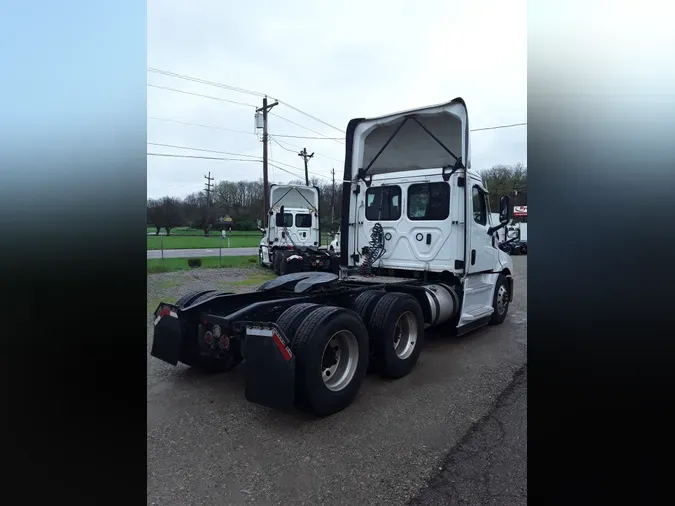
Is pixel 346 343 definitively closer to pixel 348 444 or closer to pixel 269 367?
pixel 269 367

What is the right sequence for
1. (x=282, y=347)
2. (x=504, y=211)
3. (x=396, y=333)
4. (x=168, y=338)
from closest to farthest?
(x=282, y=347)
(x=168, y=338)
(x=396, y=333)
(x=504, y=211)

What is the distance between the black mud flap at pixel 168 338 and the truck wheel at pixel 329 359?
1.45 meters

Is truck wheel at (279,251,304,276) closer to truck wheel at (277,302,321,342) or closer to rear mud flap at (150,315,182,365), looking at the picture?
rear mud flap at (150,315,182,365)

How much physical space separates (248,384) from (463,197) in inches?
167

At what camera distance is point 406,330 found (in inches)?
208

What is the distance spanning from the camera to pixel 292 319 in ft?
12.8

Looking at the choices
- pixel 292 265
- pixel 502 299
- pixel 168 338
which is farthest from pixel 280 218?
pixel 168 338

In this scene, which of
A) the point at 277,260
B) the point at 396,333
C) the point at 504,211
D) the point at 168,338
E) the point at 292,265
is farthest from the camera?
the point at 277,260

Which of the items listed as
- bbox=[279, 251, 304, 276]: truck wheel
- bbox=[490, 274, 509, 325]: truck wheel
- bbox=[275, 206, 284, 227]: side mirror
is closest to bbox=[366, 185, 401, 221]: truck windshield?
bbox=[490, 274, 509, 325]: truck wheel

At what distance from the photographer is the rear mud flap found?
4.38 metres

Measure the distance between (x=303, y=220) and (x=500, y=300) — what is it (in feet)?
30.8

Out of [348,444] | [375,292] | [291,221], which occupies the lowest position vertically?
[348,444]
